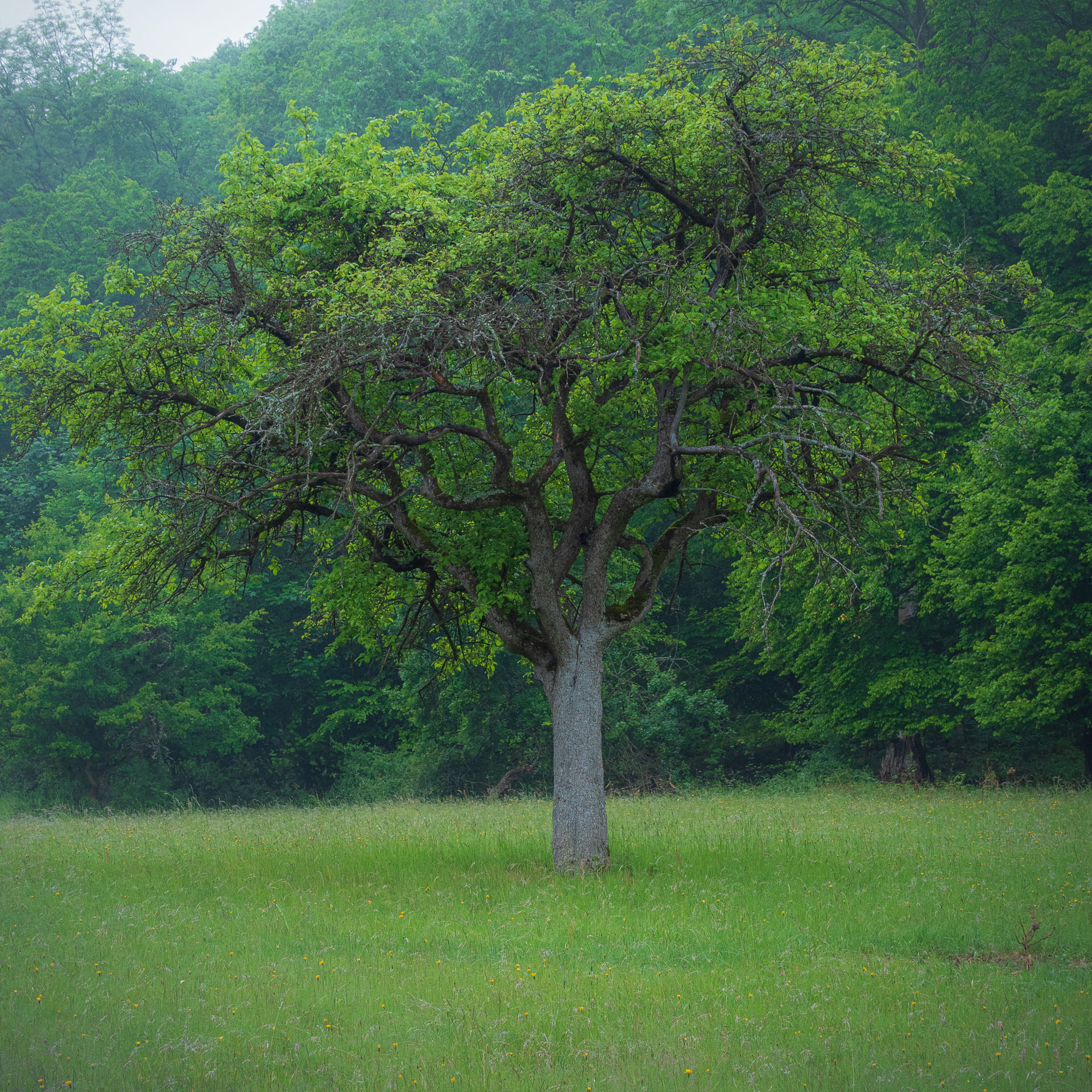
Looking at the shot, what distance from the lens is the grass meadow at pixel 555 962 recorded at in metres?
6.41

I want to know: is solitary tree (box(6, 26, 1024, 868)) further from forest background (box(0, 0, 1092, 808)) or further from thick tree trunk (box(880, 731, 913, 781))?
thick tree trunk (box(880, 731, 913, 781))

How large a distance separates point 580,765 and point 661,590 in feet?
79.4

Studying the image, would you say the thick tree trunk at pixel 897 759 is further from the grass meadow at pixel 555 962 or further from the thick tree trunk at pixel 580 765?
the thick tree trunk at pixel 580 765

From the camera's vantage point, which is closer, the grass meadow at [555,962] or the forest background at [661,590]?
the grass meadow at [555,962]

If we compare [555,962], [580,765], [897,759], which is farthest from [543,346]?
[897,759]

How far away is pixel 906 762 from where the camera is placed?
2888 cm

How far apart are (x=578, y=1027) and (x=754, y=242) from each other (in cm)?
960

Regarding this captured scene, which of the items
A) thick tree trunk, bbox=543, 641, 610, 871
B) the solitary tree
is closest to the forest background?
the solitary tree

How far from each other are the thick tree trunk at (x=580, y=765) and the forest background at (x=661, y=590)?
107 inches

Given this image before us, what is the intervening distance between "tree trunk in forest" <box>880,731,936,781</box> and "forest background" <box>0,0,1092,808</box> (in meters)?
0.17

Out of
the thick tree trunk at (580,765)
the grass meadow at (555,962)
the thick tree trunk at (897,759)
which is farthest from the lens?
the thick tree trunk at (897,759)

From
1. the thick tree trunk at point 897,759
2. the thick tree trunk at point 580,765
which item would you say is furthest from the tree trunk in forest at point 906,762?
the thick tree trunk at point 580,765

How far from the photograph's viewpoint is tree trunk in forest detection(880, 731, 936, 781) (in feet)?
92.1

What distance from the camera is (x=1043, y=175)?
2572 centimetres
